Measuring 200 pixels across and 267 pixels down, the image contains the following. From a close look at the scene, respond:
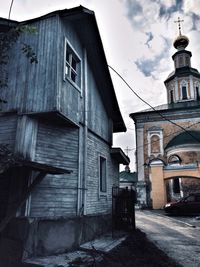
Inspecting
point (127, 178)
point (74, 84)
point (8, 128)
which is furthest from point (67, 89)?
point (127, 178)

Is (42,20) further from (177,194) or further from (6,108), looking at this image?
(177,194)

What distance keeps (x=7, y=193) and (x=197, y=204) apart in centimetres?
1484

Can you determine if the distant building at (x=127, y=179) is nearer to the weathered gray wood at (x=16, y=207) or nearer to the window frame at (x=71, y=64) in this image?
the window frame at (x=71, y=64)

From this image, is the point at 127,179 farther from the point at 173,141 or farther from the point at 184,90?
the point at 173,141

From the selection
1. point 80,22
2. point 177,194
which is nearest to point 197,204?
point 177,194

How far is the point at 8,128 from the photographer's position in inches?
266

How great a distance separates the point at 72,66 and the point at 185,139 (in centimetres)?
1925

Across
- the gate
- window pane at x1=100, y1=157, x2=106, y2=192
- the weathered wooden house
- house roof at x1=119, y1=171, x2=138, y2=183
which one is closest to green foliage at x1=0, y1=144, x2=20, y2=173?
the weathered wooden house

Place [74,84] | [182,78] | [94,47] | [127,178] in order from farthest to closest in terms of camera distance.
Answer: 1. [127,178]
2. [182,78]
3. [94,47]
4. [74,84]

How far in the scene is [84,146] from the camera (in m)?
8.07

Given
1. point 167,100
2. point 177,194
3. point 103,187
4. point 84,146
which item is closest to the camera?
point 84,146

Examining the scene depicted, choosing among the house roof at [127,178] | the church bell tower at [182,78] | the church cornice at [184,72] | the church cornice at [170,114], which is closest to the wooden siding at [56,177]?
the church cornice at [170,114]

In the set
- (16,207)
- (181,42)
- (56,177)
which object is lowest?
(16,207)

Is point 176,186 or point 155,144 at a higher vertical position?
point 155,144
